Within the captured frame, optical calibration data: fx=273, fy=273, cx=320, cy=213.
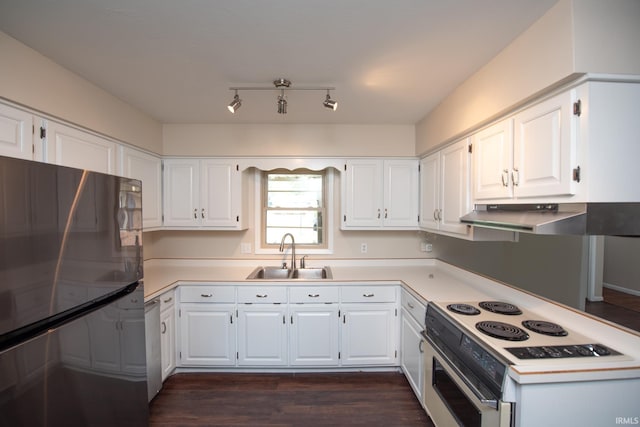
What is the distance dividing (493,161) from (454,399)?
4.67 ft

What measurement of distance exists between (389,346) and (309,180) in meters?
1.93

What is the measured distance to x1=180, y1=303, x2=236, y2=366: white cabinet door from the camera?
8.23 feet

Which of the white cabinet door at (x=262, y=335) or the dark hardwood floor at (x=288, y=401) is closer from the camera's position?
the dark hardwood floor at (x=288, y=401)

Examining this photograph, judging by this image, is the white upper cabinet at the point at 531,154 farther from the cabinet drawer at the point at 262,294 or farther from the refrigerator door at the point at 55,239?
the refrigerator door at the point at 55,239

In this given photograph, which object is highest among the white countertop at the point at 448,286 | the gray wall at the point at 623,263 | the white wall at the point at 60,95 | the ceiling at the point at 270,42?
Answer: the ceiling at the point at 270,42

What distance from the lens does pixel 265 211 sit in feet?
10.6

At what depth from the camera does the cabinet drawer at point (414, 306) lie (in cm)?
206

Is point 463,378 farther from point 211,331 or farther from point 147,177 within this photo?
point 147,177

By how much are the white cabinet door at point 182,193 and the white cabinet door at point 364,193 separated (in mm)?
1563

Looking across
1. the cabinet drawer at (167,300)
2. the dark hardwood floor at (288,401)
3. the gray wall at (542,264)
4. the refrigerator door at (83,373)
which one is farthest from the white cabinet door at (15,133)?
the gray wall at (542,264)

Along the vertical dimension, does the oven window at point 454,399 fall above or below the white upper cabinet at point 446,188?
below

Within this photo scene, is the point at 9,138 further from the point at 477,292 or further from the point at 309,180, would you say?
the point at 477,292

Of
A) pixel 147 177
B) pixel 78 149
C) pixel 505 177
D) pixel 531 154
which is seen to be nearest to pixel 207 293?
pixel 147 177

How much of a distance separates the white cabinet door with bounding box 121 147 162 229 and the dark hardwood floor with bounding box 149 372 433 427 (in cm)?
149
